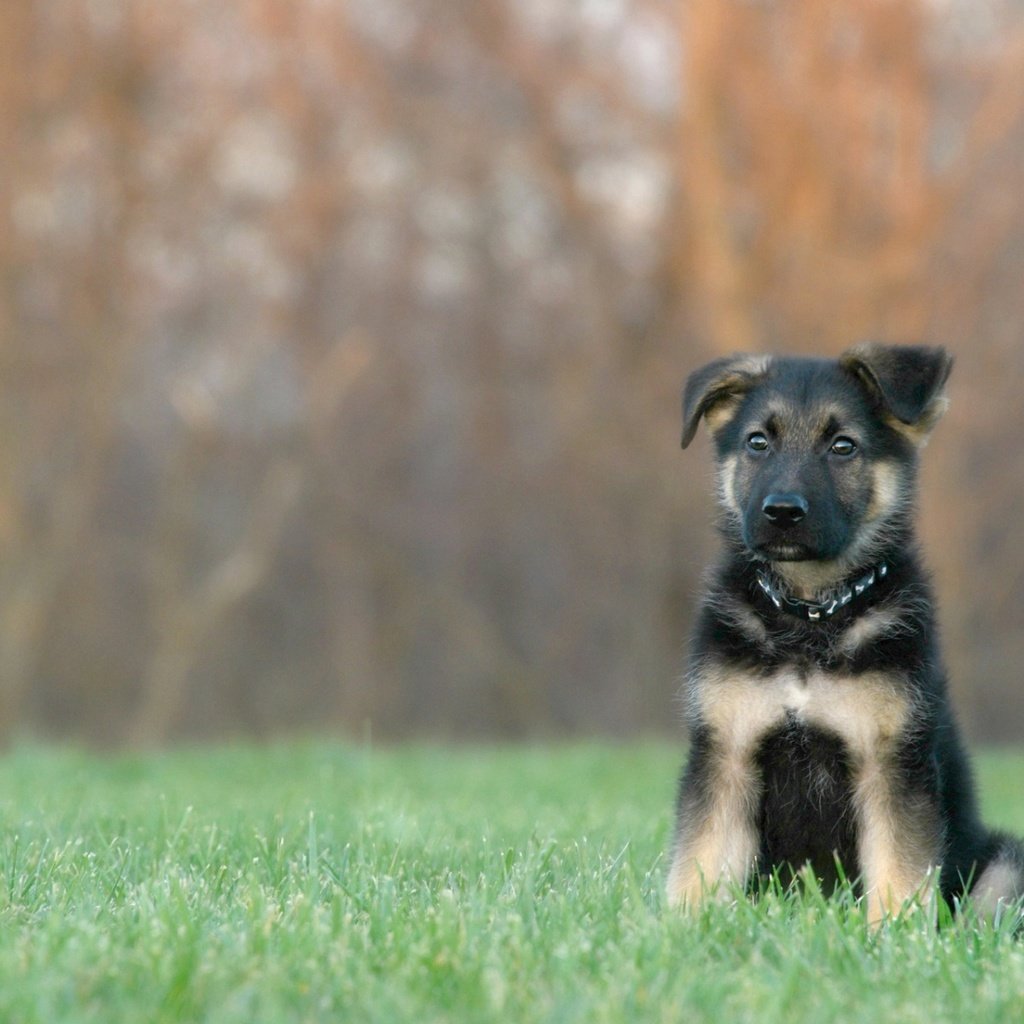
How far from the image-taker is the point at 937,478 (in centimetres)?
1611

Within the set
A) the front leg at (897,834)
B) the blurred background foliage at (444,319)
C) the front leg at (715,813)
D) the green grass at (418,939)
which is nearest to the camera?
the green grass at (418,939)

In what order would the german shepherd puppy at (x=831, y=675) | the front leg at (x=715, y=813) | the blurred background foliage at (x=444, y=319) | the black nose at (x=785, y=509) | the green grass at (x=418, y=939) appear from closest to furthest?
the green grass at (x=418, y=939) < the german shepherd puppy at (x=831, y=675) < the front leg at (x=715, y=813) < the black nose at (x=785, y=509) < the blurred background foliage at (x=444, y=319)

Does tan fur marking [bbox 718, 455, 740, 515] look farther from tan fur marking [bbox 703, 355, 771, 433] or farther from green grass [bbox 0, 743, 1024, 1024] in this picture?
green grass [bbox 0, 743, 1024, 1024]

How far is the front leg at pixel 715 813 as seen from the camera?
4297mm

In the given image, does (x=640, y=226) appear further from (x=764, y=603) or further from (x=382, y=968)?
(x=382, y=968)

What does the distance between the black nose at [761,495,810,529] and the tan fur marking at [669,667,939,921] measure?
17.3 inches

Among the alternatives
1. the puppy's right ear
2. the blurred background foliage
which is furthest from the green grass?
the blurred background foliage

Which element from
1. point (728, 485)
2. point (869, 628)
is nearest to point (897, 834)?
point (869, 628)

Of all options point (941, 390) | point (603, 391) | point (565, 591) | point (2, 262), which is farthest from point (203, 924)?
point (565, 591)

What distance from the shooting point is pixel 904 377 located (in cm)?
464

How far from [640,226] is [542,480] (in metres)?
3.51

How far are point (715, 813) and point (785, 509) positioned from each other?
0.89 metres

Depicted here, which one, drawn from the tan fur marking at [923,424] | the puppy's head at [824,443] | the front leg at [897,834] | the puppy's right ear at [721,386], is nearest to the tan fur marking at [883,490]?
the puppy's head at [824,443]

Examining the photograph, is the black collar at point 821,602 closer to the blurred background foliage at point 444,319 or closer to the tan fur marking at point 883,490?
the tan fur marking at point 883,490
